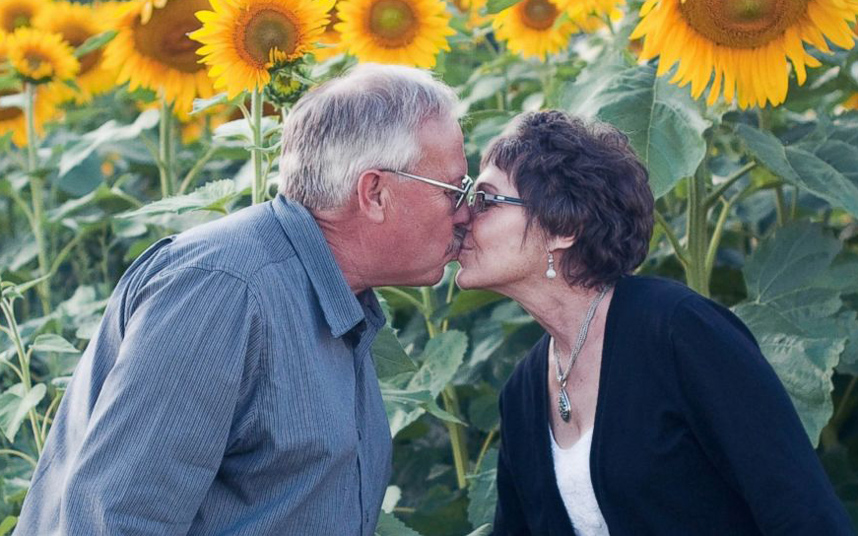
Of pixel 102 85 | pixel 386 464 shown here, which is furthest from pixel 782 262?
pixel 102 85

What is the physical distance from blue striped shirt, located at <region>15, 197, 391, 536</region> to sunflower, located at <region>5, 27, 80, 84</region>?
58.9 inches

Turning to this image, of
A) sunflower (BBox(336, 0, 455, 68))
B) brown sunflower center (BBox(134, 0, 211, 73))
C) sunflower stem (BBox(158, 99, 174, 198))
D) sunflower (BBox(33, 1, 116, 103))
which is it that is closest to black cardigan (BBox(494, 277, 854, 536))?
sunflower (BBox(336, 0, 455, 68))

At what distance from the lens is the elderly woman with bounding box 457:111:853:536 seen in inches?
90.7

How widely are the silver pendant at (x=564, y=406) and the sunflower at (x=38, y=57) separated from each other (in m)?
1.76

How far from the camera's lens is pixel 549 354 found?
270cm

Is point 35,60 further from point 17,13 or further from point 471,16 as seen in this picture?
point 471,16

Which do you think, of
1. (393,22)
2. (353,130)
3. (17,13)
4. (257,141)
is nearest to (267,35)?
(257,141)

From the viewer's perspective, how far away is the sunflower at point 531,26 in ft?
12.0

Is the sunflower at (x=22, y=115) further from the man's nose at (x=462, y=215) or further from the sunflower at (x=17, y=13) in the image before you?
the man's nose at (x=462, y=215)

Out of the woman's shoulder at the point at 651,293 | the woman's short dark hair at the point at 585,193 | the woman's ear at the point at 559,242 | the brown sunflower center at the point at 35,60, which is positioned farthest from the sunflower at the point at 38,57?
the woman's shoulder at the point at 651,293

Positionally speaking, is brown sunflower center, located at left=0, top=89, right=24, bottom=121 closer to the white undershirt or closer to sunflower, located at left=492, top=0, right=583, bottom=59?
sunflower, located at left=492, top=0, right=583, bottom=59

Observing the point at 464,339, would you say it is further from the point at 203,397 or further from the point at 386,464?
the point at 203,397

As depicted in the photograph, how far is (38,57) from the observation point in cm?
356

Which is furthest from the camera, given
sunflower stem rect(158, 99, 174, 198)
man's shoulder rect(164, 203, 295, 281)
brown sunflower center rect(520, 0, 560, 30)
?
brown sunflower center rect(520, 0, 560, 30)
